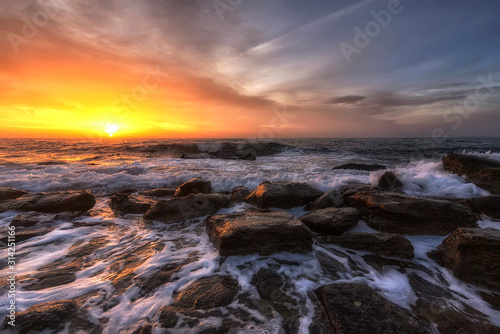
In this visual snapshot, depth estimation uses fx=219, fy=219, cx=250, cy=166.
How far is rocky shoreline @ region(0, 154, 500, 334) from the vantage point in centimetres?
222

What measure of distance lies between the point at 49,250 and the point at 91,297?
79.2 inches

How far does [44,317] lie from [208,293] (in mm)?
1598

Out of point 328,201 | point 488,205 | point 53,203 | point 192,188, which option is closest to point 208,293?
point 328,201

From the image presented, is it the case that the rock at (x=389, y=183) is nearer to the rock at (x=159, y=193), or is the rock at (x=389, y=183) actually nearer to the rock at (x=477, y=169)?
the rock at (x=477, y=169)

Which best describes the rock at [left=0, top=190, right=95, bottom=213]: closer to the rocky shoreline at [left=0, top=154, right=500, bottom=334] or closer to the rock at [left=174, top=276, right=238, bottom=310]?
the rocky shoreline at [left=0, top=154, right=500, bottom=334]

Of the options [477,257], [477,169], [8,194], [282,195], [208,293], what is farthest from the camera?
[477,169]

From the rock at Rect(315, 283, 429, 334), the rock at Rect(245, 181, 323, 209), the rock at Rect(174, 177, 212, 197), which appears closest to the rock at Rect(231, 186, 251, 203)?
the rock at Rect(245, 181, 323, 209)

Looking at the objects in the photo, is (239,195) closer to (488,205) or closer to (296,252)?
(296,252)

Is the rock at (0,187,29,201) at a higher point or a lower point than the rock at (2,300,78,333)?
higher

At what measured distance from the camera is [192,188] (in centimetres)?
711

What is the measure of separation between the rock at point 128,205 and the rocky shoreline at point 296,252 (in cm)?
3

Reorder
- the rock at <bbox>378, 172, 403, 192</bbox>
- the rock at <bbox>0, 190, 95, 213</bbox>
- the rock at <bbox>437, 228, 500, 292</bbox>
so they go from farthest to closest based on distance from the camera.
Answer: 1. the rock at <bbox>378, 172, 403, 192</bbox>
2. the rock at <bbox>0, 190, 95, 213</bbox>
3. the rock at <bbox>437, 228, 500, 292</bbox>

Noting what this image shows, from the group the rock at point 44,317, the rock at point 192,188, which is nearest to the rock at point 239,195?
the rock at point 192,188

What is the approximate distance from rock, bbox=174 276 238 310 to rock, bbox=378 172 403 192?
264 inches
